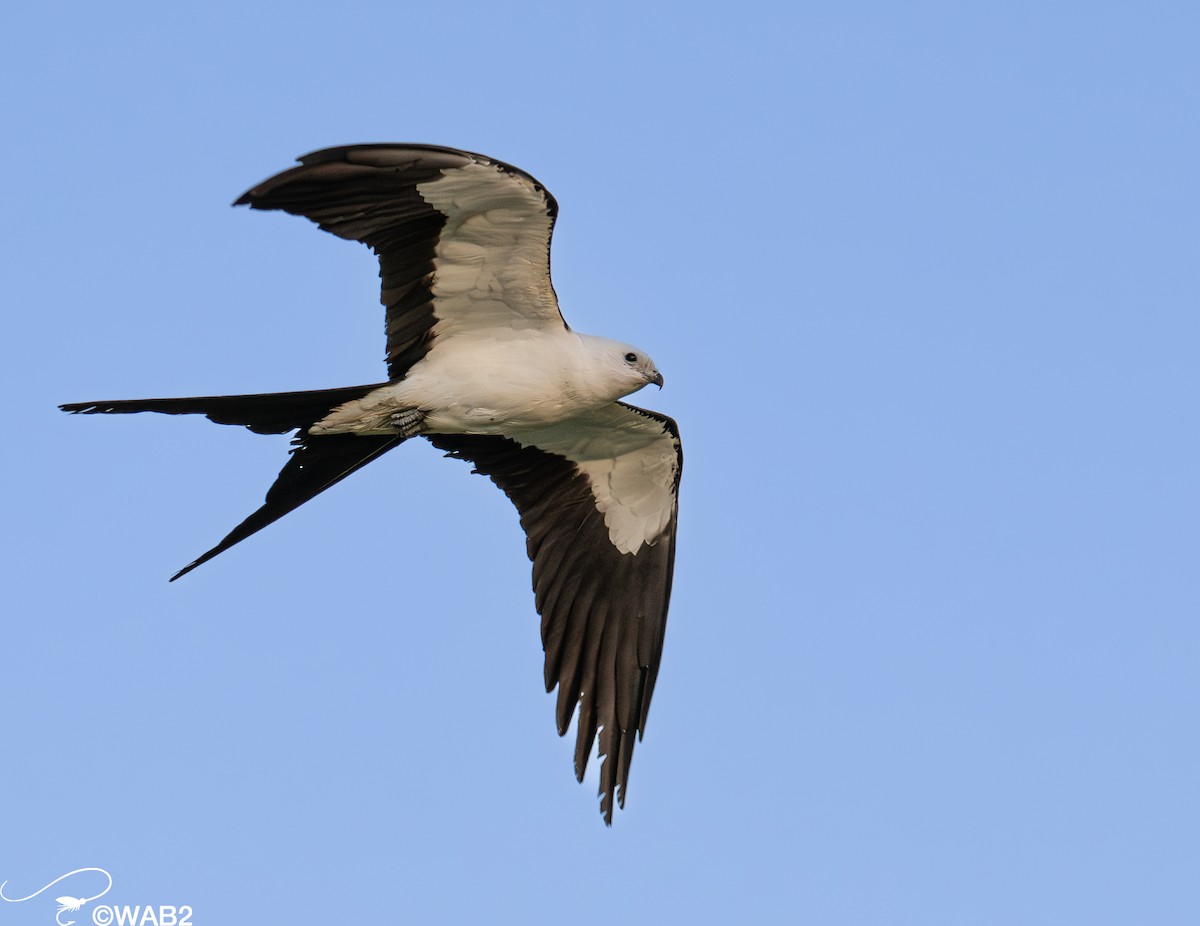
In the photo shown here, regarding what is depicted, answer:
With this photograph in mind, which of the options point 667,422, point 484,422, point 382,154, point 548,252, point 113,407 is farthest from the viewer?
point 667,422

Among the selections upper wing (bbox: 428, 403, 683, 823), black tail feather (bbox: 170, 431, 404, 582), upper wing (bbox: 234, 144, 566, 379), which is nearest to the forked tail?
black tail feather (bbox: 170, 431, 404, 582)

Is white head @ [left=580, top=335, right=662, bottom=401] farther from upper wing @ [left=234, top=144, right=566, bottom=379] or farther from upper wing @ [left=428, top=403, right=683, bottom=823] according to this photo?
upper wing @ [left=428, top=403, right=683, bottom=823]

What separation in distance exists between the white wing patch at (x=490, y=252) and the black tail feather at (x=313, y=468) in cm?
94

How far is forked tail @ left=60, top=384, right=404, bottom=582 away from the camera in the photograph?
944 centimetres

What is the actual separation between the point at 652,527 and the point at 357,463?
2.34m

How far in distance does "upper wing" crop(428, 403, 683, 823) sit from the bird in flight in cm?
1

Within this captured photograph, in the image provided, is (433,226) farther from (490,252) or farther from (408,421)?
(408,421)

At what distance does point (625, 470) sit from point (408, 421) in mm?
1911

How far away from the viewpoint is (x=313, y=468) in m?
10.4

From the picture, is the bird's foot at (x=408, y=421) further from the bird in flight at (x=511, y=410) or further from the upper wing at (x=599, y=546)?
the upper wing at (x=599, y=546)

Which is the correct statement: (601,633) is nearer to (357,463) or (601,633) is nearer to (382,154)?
(357,463)

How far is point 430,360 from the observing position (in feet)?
34.2

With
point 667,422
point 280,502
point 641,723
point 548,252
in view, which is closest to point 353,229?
point 548,252

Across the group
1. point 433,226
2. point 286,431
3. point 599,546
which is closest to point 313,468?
point 286,431
